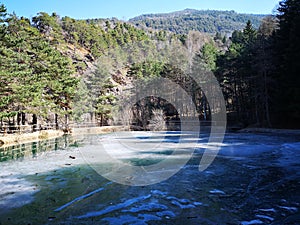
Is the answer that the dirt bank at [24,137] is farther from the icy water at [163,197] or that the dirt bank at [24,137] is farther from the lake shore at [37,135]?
the icy water at [163,197]

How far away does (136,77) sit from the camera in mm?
38562

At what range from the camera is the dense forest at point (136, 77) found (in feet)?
57.4

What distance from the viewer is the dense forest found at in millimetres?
17505

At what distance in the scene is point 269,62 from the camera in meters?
18.4

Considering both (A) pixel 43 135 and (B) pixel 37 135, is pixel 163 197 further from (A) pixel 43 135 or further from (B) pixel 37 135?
(A) pixel 43 135

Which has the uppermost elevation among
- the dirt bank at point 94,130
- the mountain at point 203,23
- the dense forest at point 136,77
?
the mountain at point 203,23

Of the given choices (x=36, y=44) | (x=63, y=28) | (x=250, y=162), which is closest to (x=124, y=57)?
(x=63, y=28)

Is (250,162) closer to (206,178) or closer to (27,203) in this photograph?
(206,178)

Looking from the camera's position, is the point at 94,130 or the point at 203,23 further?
the point at 203,23

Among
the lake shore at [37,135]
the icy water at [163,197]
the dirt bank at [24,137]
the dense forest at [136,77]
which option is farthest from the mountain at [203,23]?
the icy water at [163,197]

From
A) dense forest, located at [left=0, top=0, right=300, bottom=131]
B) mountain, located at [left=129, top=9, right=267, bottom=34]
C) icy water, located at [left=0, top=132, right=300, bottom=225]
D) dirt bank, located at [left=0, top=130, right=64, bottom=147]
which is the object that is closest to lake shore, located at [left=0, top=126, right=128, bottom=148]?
dirt bank, located at [left=0, top=130, right=64, bottom=147]

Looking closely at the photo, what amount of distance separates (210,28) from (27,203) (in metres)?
157

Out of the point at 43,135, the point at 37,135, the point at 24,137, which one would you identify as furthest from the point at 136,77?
the point at 24,137

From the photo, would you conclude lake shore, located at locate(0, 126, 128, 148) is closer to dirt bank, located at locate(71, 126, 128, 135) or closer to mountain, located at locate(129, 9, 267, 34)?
dirt bank, located at locate(71, 126, 128, 135)
